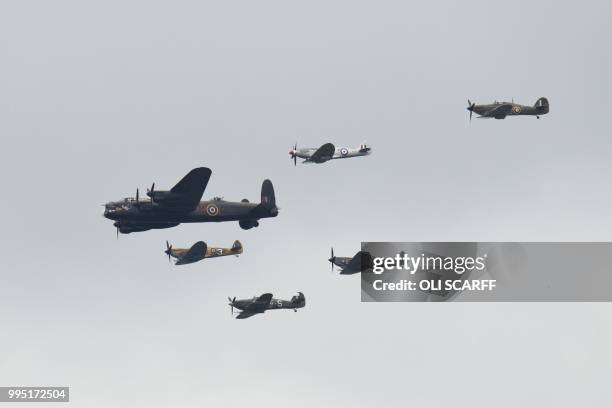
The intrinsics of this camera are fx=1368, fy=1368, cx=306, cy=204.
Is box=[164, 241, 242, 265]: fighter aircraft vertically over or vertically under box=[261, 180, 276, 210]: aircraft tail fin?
under

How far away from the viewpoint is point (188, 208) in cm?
11188

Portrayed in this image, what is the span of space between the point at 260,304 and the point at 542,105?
107ft

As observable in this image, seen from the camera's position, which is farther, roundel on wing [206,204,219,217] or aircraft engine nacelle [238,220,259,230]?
aircraft engine nacelle [238,220,259,230]

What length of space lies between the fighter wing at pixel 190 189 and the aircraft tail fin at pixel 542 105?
3571 centimetres

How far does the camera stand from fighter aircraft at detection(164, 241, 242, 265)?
12194 centimetres

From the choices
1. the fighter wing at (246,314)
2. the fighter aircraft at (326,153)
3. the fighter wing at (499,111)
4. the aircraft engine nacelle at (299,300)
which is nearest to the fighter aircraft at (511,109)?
the fighter wing at (499,111)

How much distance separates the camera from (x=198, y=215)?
11225 centimetres

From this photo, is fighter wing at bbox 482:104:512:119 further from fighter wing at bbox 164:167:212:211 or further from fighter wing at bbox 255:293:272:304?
fighter wing at bbox 164:167:212:211

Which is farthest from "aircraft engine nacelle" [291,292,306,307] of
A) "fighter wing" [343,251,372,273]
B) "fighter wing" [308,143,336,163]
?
"fighter wing" [343,251,372,273]

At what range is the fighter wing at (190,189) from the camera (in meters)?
110

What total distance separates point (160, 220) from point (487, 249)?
89.3 ft

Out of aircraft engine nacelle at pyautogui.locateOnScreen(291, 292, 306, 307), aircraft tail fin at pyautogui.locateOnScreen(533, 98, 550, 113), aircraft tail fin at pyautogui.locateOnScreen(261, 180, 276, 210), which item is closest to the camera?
aircraft tail fin at pyautogui.locateOnScreen(261, 180, 276, 210)

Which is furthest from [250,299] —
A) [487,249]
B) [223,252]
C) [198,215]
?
[487,249]

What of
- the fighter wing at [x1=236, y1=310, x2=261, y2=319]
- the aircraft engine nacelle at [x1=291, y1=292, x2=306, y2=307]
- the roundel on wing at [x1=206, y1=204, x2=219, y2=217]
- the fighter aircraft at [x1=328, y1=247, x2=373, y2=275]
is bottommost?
the fighter wing at [x1=236, y1=310, x2=261, y2=319]
